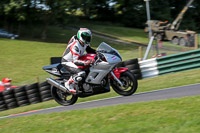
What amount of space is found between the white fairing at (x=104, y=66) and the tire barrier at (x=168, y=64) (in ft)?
17.0

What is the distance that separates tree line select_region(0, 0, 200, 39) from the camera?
94.4 ft

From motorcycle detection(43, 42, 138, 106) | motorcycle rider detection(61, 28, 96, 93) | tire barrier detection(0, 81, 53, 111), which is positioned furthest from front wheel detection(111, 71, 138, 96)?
tire barrier detection(0, 81, 53, 111)

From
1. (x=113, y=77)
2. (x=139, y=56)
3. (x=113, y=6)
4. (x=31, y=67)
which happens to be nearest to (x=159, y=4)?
(x=113, y=6)

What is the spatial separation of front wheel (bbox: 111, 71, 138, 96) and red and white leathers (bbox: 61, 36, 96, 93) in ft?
3.20

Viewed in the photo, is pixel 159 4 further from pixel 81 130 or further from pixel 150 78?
pixel 81 130

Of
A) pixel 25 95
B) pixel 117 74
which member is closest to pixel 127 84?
pixel 117 74

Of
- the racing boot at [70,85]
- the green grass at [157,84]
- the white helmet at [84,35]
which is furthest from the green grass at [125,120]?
the green grass at [157,84]

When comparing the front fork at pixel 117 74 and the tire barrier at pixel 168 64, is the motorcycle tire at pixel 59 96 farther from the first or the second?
the tire barrier at pixel 168 64

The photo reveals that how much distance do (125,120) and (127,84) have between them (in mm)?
2158

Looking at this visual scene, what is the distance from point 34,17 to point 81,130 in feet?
89.8

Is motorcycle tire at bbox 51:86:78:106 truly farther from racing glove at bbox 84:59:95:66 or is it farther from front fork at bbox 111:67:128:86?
front fork at bbox 111:67:128:86

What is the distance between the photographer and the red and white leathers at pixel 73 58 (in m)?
7.20

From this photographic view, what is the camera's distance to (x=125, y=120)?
16.3 feet

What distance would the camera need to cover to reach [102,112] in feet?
18.9
